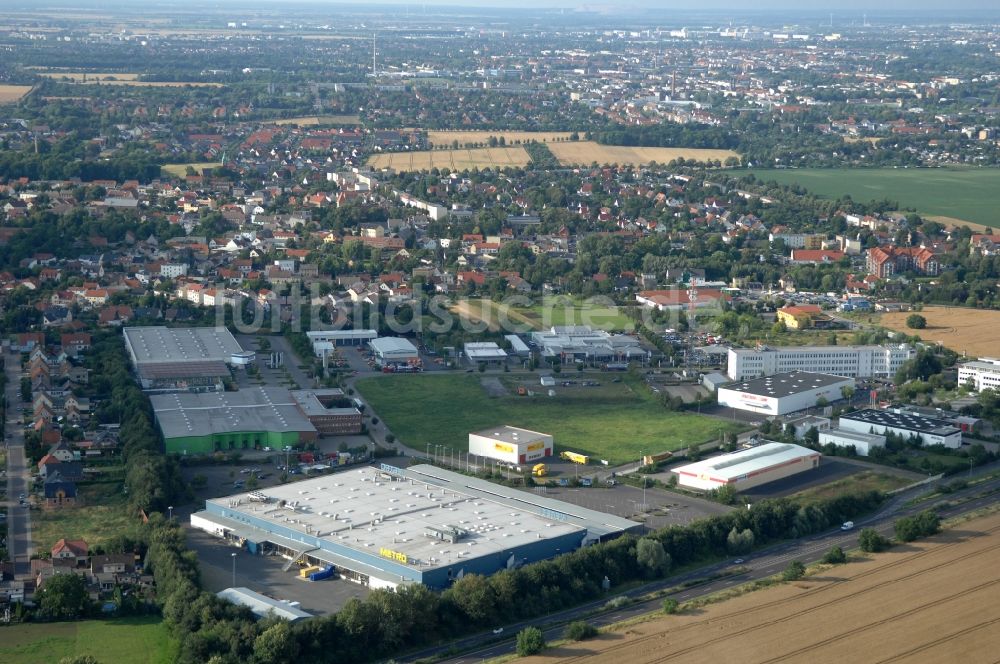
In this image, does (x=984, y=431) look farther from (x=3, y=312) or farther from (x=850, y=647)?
(x=3, y=312)

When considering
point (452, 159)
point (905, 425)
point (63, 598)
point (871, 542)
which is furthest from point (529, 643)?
point (452, 159)

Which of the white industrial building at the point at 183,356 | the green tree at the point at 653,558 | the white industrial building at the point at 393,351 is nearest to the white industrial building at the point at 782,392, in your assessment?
the white industrial building at the point at 393,351

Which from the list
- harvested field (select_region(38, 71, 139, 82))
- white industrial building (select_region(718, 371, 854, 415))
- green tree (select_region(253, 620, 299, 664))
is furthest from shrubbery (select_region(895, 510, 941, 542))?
harvested field (select_region(38, 71, 139, 82))

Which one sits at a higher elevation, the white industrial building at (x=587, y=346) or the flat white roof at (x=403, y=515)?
the flat white roof at (x=403, y=515)

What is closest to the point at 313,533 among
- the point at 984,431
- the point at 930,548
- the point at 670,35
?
the point at 930,548

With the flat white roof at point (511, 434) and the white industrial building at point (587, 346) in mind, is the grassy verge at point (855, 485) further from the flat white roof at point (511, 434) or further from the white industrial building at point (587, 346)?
the white industrial building at point (587, 346)

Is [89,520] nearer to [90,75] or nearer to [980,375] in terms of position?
[980,375]
